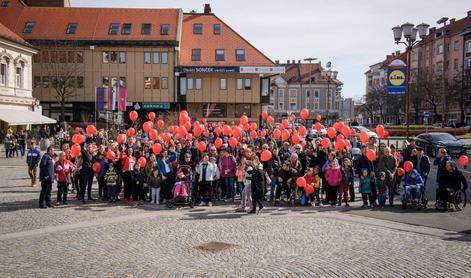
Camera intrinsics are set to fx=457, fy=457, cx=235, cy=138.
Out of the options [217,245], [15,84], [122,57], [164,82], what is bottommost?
[217,245]

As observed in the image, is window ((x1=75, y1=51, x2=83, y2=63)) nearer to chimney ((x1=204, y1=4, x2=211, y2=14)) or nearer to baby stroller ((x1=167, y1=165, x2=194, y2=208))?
chimney ((x1=204, y1=4, x2=211, y2=14))

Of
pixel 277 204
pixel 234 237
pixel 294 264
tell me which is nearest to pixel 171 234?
pixel 234 237

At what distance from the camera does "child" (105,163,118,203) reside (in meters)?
13.8

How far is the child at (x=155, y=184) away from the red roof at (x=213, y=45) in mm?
34194

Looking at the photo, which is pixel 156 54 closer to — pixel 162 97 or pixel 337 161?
pixel 162 97

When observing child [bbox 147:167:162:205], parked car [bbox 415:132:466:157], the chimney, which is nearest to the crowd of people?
child [bbox 147:167:162:205]

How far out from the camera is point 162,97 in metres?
47.4

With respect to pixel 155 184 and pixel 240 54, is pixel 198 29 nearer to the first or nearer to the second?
pixel 240 54

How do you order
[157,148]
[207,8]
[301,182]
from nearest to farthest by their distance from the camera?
[301,182] → [157,148] → [207,8]

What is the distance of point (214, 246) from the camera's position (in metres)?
9.10

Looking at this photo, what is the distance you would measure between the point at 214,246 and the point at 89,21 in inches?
1769

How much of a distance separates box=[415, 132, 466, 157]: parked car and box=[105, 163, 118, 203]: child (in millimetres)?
20662

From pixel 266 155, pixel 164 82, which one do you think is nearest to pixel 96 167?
pixel 266 155

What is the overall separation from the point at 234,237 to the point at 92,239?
2.97 m
